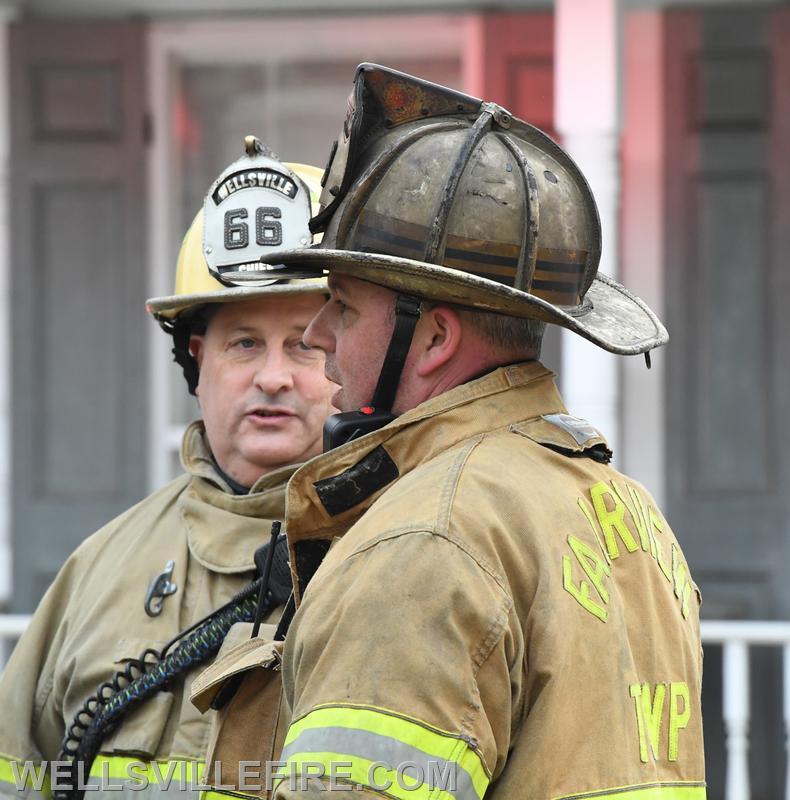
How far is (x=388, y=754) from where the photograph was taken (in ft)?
4.72

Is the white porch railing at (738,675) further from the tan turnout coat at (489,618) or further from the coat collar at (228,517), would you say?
the tan turnout coat at (489,618)

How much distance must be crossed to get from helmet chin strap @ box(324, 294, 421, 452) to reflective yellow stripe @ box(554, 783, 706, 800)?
21.7 inches

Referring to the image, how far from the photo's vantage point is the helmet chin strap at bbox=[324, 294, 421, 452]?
174 cm

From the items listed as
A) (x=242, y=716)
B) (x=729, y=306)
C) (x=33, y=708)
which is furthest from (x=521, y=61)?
(x=242, y=716)

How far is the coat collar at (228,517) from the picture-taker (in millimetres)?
2484

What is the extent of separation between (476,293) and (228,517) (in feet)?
3.35

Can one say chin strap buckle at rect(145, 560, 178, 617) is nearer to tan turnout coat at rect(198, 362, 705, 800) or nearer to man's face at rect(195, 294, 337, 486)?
man's face at rect(195, 294, 337, 486)

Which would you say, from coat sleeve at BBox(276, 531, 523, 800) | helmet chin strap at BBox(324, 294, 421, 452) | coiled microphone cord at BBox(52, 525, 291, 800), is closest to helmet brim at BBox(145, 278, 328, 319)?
coiled microphone cord at BBox(52, 525, 291, 800)

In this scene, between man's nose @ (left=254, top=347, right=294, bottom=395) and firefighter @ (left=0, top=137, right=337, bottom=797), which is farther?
man's nose @ (left=254, top=347, right=294, bottom=395)

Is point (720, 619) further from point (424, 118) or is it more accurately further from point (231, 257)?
point (424, 118)

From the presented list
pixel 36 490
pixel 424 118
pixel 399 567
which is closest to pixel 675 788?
pixel 399 567

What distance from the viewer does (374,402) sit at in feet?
5.87

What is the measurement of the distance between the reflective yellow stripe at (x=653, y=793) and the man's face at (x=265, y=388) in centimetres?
112

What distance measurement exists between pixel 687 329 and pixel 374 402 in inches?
152
